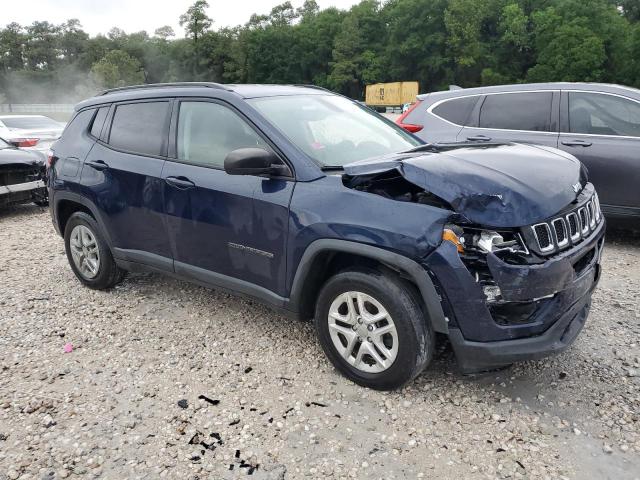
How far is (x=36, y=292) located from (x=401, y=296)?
3.78m

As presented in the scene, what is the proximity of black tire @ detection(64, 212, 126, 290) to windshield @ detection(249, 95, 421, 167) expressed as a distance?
6.56 feet

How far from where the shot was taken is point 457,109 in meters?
6.46

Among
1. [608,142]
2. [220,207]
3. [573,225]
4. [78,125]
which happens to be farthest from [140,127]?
[608,142]

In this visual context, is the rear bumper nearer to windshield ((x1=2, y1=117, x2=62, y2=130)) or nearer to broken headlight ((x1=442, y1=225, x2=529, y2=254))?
windshield ((x1=2, y1=117, x2=62, y2=130))

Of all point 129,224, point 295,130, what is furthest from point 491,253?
point 129,224

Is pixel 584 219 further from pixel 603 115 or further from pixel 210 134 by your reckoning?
pixel 603 115

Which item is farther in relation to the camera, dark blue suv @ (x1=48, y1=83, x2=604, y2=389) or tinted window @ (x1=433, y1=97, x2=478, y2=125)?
tinted window @ (x1=433, y1=97, x2=478, y2=125)

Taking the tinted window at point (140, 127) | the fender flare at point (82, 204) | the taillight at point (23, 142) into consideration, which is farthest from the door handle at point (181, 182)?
the taillight at point (23, 142)

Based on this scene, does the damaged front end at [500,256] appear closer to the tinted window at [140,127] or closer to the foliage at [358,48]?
the tinted window at [140,127]

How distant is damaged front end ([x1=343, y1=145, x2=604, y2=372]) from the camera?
2.59 meters

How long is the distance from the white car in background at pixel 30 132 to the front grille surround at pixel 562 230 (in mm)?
10582

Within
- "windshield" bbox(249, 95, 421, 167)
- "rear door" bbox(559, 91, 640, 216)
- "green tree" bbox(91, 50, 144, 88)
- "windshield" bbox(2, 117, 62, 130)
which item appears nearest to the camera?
"windshield" bbox(249, 95, 421, 167)

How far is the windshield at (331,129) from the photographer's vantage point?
341 cm

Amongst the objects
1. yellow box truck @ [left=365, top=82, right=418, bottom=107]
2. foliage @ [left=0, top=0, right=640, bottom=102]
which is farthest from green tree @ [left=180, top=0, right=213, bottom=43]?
yellow box truck @ [left=365, top=82, right=418, bottom=107]
